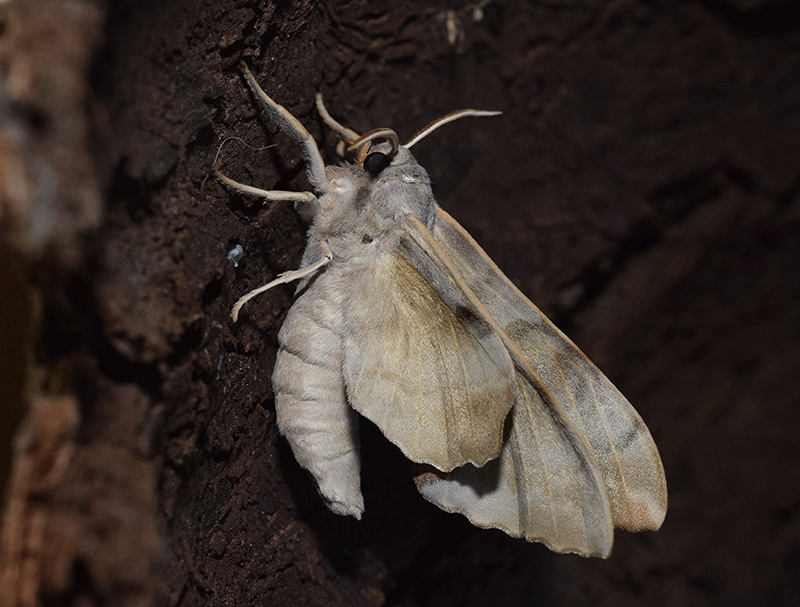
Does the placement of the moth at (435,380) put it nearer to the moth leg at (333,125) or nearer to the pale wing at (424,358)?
the pale wing at (424,358)

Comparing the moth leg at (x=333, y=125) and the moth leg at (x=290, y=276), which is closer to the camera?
the moth leg at (x=290, y=276)

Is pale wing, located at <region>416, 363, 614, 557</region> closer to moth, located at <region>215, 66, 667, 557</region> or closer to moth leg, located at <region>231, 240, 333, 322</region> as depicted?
moth, located at <region>215, 66, 667, 557</region>


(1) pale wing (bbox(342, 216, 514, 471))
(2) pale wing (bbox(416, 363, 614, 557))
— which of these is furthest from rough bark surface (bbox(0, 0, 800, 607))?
(2) pale wing (bbox(416, 363, 614, 557))

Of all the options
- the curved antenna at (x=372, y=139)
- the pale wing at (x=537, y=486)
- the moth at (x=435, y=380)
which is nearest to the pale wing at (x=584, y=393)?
the moth at (x=435, y=380)

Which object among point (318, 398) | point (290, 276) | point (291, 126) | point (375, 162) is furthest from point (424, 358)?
point (291, 126)

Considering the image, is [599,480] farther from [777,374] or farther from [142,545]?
[777,374]

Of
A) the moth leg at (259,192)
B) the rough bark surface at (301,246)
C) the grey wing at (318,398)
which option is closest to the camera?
the rough bark surface at (301,246)
